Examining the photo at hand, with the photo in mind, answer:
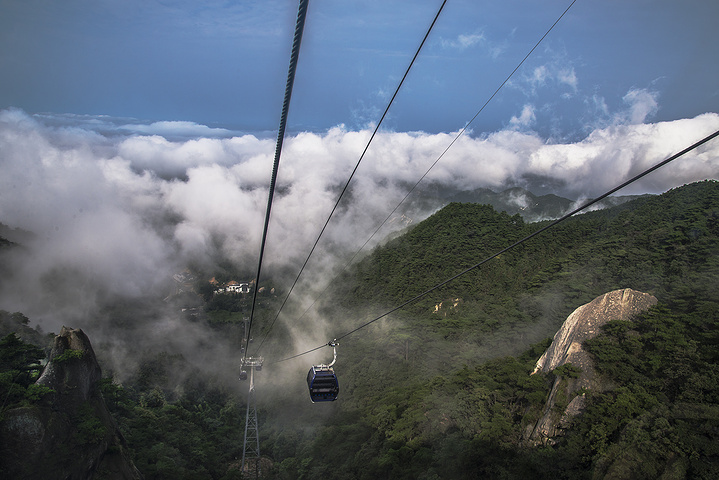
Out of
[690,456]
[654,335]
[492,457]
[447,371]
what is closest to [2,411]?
[492,457]

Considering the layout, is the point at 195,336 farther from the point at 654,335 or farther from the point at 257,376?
the point at 654,335

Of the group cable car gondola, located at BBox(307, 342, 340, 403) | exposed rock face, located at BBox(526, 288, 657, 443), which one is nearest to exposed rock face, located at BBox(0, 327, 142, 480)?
cable car gondola, located at BBox(307, 342, 340, 403)

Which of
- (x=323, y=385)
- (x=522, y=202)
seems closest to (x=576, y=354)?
(x=323, y=385)

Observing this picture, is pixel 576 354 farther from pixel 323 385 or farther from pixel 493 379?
pixel 323 385

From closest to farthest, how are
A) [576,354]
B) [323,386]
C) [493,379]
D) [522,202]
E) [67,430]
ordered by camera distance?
[323,386]
[576,354]
[67,430]
[493,379]
[522,202]

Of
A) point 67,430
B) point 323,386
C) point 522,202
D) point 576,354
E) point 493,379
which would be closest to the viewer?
point 323,386

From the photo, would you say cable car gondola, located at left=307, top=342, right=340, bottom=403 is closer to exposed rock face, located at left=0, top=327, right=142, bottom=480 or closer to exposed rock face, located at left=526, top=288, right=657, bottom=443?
exposed rock face, located at left=526, top=288, right=657, bottom=443
